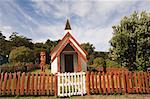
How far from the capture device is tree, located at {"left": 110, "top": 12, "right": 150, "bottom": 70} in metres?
16.3

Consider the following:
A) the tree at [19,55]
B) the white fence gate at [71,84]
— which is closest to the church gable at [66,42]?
the white fence gate at [71,84]

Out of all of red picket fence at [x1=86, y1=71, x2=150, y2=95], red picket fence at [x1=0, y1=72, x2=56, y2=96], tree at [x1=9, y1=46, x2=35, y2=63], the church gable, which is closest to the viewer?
red picket fence at [x1=0, y1=72, x2=56, y2=96]

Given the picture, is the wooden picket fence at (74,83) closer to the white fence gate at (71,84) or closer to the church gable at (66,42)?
the white fence gate at (71,84)

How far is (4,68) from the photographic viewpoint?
24.5 meters

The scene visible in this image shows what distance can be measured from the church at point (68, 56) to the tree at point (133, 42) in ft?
13.5

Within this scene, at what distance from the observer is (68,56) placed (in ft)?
72.9

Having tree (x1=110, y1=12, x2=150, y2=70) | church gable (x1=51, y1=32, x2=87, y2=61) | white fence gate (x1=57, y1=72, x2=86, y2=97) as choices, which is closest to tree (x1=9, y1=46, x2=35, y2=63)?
church gable (x1=51, y1=32, x2=87, y2=61)

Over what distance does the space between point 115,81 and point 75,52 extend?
11006mm

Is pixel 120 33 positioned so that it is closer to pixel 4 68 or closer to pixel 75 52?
pixel 75 52

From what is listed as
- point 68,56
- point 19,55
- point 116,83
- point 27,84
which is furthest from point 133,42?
point 19,55

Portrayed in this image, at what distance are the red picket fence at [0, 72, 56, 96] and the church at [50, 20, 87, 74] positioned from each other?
31.4ft

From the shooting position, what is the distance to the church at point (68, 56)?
20.3 meters

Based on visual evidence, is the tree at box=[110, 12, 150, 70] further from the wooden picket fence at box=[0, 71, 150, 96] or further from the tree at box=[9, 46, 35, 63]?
the tree at box=[9, 46, 35, 63]

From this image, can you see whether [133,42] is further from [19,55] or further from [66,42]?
[19,55]
